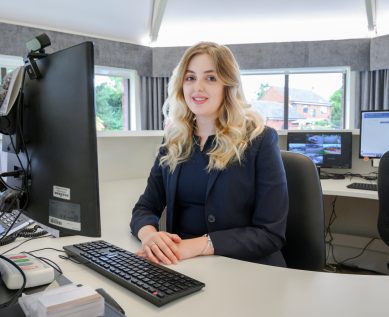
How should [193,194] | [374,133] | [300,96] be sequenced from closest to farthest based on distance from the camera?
[193,194], [374,133], [300,96]

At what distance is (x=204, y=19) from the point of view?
508cm

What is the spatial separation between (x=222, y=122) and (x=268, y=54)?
4160mm

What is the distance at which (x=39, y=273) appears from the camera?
2.56ft

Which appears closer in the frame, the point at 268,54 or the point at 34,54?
the point at 34,54

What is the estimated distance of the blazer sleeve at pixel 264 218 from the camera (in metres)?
1.05

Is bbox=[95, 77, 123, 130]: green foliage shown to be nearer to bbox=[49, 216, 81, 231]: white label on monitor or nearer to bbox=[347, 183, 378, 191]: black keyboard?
bbox=[347, 183, 378, 191]: black keyboard

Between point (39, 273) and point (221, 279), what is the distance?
38cm

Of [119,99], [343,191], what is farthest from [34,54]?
[119,99]

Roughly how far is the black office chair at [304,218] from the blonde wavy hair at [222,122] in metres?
0.21

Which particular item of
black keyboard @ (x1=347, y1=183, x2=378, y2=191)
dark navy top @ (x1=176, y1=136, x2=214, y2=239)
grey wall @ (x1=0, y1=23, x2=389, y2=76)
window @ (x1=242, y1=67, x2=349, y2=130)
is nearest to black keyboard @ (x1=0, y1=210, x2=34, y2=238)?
dark navy top @ (x1=176, y1=136, x2=214, y2=239)

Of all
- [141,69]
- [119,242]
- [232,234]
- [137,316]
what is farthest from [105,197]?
[141,69]

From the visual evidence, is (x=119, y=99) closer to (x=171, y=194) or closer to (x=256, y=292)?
(x=171, y=194)

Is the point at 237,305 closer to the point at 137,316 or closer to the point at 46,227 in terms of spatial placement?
the point at 137,316

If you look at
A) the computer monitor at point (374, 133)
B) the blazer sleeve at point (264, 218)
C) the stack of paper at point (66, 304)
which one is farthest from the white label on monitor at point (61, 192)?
the computer monitor at point (374, 133)
